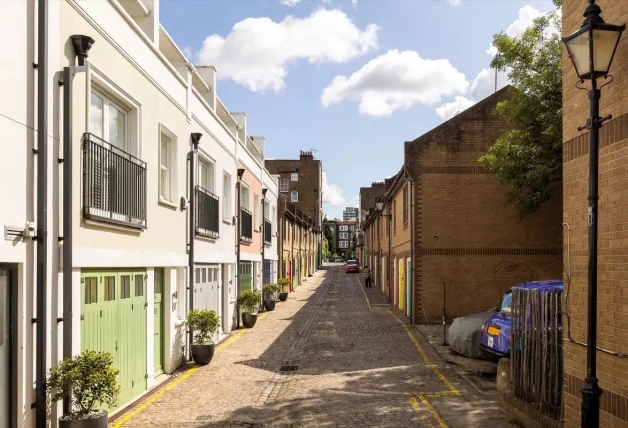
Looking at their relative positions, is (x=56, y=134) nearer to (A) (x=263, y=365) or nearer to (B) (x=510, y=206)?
(A) (x=263, y=365)

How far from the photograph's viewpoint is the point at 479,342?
13477 mm

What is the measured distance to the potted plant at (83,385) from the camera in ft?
21.3

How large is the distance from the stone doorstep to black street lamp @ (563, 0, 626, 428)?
1733mm

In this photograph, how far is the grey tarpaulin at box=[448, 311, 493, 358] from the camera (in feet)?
44.2

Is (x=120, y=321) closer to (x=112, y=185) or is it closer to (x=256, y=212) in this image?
(x=112, y=185)

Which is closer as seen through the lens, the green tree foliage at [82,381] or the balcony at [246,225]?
the green tree foliage at [82,381]

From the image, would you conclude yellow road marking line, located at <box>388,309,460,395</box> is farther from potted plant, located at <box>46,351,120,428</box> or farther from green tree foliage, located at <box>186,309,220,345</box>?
potted plant, located at <box>46,351,120,428</box>

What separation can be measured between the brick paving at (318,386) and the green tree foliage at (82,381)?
164cm

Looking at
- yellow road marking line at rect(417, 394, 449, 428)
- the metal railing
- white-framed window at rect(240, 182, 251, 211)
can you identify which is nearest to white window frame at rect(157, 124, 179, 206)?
yellow road marking line at rect(417, 394, 449, 428)

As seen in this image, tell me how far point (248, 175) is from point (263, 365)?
10069 mm

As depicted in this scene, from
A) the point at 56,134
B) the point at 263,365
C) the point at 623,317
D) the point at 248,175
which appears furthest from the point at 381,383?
the point at 248,175

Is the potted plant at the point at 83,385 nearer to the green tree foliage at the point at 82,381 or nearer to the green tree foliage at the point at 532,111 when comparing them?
the green tree foliage at the point at 82,381

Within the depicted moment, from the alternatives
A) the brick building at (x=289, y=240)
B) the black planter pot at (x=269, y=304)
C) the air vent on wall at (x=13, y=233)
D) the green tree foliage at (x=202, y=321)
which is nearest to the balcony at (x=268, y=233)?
the black planter pot at (x=269, y=304)

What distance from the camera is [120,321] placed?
8.97 meters
